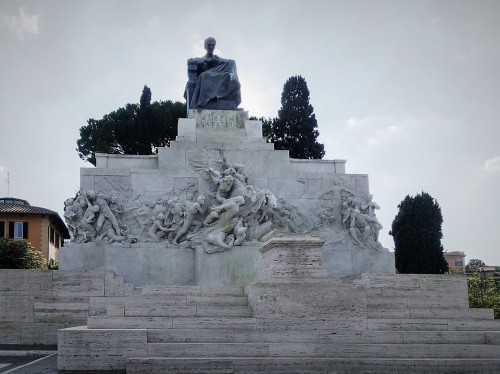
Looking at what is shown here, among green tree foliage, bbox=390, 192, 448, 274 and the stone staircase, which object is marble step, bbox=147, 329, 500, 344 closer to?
the stone staircase

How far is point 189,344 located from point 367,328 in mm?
3666

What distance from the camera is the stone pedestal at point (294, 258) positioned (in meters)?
12.7

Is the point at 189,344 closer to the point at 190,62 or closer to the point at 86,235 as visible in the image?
the point at 86,235

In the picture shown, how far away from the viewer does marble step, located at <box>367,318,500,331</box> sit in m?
12.6

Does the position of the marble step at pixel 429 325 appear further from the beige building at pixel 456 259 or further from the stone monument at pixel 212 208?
the beige building at pixel 456 259

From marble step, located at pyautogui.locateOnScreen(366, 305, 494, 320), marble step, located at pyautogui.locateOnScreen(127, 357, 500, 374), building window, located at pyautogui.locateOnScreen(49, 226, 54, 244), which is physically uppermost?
building window, located at pyautogui.locateOnScreen(49, 226, 54, 244)

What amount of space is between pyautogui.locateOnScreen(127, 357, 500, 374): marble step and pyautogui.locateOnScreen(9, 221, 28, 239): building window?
41.6m

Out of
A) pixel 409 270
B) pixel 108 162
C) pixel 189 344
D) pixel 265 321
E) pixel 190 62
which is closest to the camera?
pixel 189 344

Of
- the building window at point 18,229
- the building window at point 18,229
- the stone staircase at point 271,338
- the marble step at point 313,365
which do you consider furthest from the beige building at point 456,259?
the marble step at point 313,365

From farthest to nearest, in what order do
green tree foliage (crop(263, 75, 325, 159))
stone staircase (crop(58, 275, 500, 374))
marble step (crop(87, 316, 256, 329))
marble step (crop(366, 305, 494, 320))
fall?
green tree foliage (crop(263, 75, 325, 159))
marble step (crop(366, 305, 494, 320))
marble step (crop(87, 316, 256, 329))
stone staircase (crop(58, 275, 500, 374))

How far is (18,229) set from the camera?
4906 centimetres

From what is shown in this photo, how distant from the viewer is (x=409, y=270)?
30.4 m

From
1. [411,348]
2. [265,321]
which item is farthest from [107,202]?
[411,348]

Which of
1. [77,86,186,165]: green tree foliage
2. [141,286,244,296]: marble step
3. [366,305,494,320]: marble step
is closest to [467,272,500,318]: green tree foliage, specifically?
[366,305,494,320]: marble step
